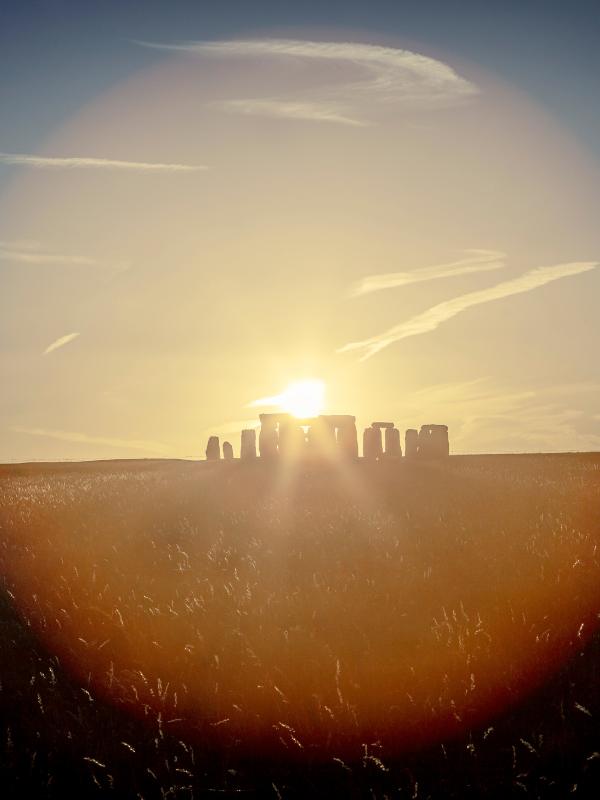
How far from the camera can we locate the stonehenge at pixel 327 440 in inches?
1372

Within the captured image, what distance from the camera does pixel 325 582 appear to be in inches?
361

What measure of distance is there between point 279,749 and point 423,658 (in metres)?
1.69

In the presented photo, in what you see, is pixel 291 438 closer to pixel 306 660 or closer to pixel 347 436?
pixel 347 436

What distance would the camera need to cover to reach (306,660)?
6.93 metres

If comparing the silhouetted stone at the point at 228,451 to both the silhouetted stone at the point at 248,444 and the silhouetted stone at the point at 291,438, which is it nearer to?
the silhouetted stone at the point at 248,444

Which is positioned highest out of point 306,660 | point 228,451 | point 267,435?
point 267,435

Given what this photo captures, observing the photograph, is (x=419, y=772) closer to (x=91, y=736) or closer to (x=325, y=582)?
(x=91, y=736)

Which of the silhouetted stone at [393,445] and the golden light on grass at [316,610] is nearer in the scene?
the golden light on grass at [316,610]

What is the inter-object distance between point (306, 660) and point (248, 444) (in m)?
29.0

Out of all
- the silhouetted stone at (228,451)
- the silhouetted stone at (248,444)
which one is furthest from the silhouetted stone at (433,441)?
the silhouetted stone at (228,451)

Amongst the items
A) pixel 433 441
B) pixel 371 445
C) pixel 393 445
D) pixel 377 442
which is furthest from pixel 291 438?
pixel 433 441

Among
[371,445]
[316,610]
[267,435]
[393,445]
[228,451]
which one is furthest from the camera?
[228,451]

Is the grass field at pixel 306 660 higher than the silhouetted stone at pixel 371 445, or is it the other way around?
the silhouetted stone at pixel 371 445

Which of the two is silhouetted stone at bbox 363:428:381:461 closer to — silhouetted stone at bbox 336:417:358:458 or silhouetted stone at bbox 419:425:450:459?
silhouetted stone at bbox 336:417:358:458
